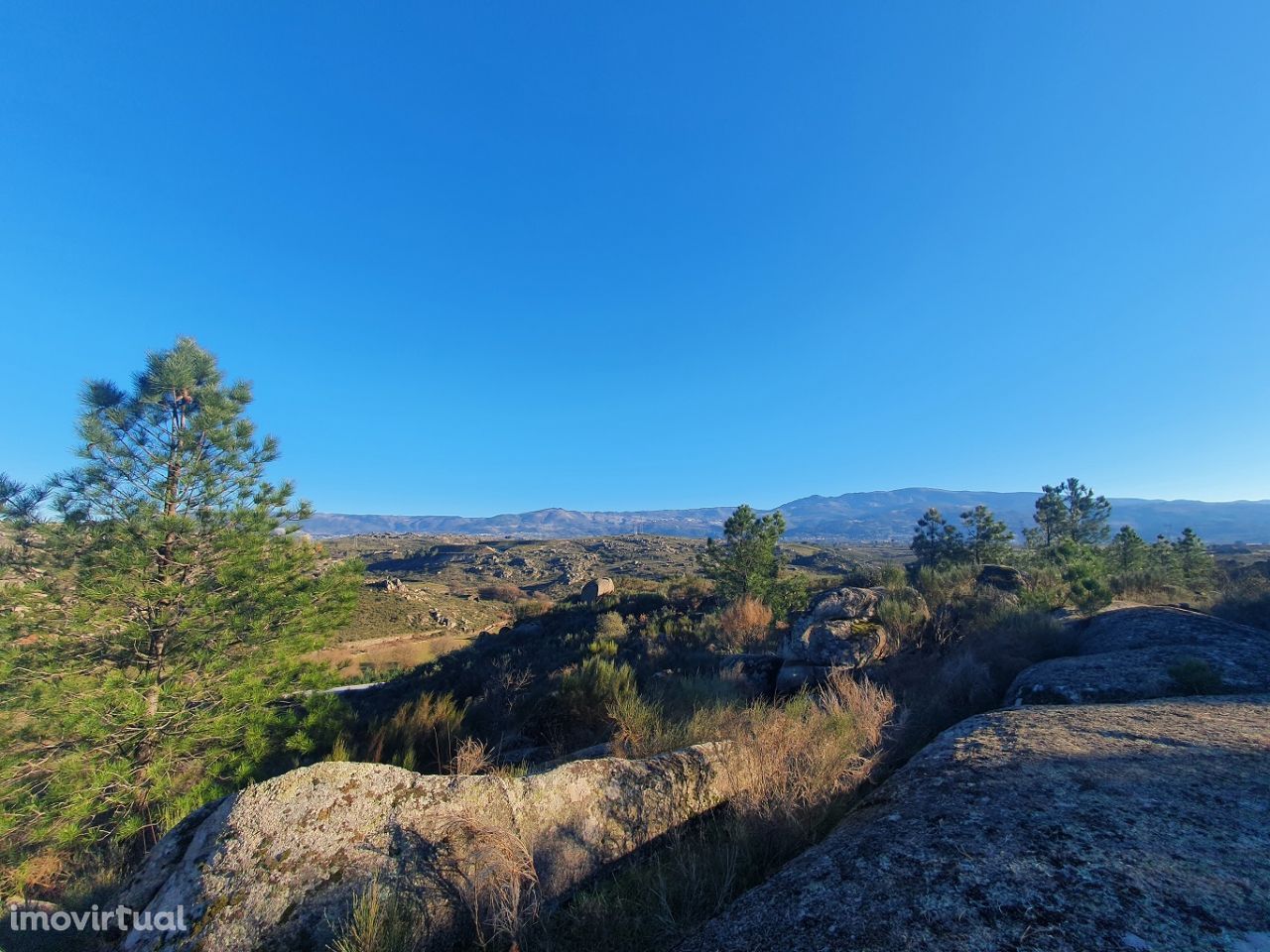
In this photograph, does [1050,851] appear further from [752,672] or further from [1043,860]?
[752,672]

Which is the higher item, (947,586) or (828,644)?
(947,586)

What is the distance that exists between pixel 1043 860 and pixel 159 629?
10915mm

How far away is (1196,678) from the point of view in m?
5.73

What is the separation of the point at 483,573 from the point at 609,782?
7469cm

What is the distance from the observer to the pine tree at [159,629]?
22.0 feet

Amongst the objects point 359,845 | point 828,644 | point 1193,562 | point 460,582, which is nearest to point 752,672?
point 828,644

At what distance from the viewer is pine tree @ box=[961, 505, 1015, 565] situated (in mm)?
32562

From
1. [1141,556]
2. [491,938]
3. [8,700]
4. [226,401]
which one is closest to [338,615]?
[8,700]

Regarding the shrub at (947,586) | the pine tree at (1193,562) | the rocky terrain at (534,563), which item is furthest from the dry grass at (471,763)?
the rocky terrain at (534,563)

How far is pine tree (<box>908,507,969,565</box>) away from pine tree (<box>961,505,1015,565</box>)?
2.65ft

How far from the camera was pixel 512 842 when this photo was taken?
3.14m

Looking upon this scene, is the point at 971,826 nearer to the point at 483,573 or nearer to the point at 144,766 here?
the point at 144,766

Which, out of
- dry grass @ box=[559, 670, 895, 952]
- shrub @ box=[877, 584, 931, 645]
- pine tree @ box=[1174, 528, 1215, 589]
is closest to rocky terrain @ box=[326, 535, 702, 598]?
pine tree @ box=[1174, 528, 1215, 589]

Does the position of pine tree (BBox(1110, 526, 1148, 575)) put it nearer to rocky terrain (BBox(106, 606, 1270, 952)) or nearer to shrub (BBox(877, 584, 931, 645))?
shrub (BBox(877, 584, 931, 645))
